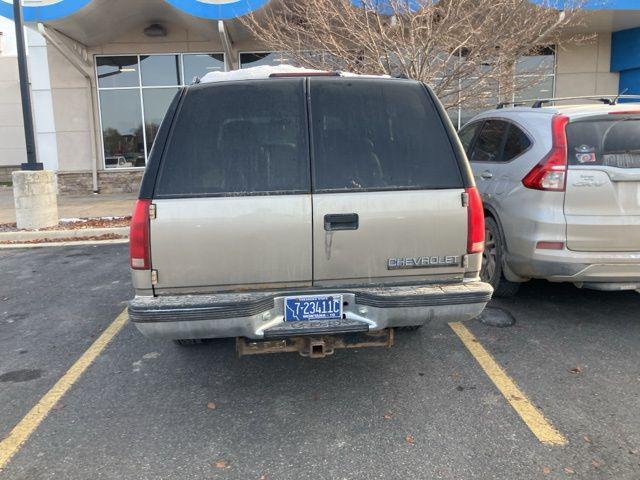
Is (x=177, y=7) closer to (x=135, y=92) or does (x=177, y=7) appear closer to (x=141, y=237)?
(x=135, y=92)

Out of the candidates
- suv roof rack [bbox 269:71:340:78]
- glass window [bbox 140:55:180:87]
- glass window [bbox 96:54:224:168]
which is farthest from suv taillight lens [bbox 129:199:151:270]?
glass window [bbox 140:55:180:87]

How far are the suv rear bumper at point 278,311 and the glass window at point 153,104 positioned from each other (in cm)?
1362

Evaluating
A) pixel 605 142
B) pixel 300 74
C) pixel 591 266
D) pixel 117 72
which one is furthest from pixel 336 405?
pixel 117 72

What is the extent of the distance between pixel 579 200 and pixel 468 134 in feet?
7.36

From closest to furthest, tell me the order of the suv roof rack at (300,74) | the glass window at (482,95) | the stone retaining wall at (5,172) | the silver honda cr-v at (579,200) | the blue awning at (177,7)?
the suv roof rack at (300,74) → the silver honda cr-v at (579,200) → the glass window at (482,95) → the blue awning at (177,7) → the stone retaining wall at (5,172)

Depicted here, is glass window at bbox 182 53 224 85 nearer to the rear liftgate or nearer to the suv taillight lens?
the suv taillight lens

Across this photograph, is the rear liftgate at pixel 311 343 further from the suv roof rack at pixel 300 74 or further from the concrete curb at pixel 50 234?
the concrete curb at pixel 50 234

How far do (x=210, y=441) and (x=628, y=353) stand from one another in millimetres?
3109

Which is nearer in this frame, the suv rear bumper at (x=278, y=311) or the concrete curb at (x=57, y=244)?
the suv rear bumper at (x=278, y=311)

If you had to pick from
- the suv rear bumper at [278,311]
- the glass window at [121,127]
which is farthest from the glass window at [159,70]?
the suv rear bumper at [278,311]

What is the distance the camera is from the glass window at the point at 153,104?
1565 centimetres

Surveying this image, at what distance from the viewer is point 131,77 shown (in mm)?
15617

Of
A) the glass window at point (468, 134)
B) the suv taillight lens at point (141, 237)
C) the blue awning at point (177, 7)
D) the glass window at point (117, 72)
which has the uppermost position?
the blue awning at point (177, 7)

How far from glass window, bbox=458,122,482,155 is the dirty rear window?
1.68 meters
